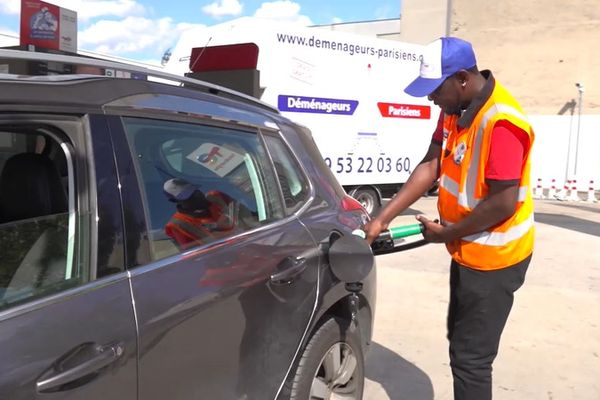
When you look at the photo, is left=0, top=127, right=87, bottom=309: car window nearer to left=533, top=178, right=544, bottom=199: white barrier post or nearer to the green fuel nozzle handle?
the green fuel nozzle handle

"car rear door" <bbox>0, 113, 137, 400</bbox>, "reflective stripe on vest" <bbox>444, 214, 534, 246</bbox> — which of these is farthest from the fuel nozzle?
"car rear door" <bbox>0, 113, 137, 400</bbox>

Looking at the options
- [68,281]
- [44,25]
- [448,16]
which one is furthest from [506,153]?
[448,16]

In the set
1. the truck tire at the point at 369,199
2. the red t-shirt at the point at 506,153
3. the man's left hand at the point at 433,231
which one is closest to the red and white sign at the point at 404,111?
the truck tire at the point at 369,199

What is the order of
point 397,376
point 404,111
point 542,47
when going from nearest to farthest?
point 397,376
point 404,111
point 542,47

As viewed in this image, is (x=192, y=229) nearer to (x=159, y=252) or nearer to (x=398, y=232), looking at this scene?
(x=159, y=252)

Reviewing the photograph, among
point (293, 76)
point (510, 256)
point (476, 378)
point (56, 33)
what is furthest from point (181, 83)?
point (293, 76)

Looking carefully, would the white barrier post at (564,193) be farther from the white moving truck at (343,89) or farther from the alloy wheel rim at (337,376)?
the alloy wheel rim at (337,376)

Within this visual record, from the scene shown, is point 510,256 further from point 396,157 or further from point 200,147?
point 396,157

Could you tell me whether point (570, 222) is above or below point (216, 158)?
below

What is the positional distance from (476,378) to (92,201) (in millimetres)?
1799

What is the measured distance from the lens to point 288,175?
2.56 metres

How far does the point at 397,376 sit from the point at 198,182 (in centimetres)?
221

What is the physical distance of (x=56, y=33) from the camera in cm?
530

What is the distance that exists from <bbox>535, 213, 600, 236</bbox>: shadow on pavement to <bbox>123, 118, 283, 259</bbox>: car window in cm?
870
